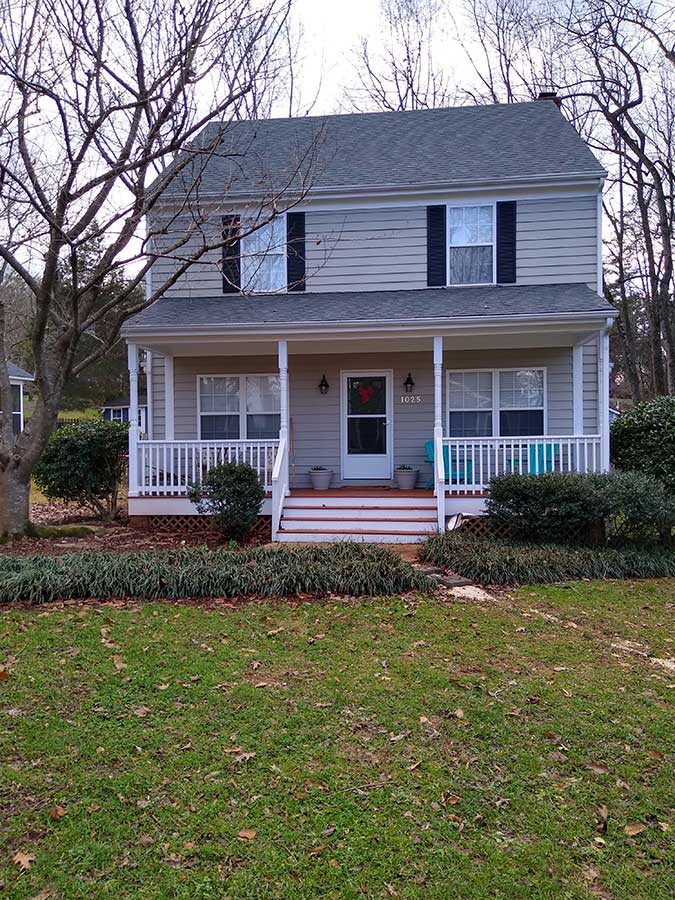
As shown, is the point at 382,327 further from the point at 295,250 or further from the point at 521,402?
the point at 521,402

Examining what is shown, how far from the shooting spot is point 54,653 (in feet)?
16.0

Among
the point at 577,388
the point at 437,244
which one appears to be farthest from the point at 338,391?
the point at 577,388

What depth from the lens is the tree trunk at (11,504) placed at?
9164mm

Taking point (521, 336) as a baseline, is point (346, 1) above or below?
above

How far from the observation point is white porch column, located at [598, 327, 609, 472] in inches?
379

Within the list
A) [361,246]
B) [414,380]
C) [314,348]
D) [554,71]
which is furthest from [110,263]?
[554,71]

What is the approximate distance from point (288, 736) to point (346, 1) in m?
10.3

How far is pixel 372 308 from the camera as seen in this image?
10.5 meters

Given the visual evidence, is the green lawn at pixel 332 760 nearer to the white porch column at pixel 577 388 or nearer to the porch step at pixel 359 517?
the porch step at pixel 359 517

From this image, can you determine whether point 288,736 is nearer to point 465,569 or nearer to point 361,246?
point 465,569

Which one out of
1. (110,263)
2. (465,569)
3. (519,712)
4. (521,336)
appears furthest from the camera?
(521,336)

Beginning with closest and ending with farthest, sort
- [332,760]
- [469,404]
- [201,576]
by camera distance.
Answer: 1. [332,760]
2. [201,576]
3. [469,404]

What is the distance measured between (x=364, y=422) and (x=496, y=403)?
8.08 feet

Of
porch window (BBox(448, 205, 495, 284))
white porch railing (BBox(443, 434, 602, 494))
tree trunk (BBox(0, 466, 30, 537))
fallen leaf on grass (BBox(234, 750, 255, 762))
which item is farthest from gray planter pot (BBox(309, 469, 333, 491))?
fallen leaf on grass (BBox(234, 750, 255, 762))
